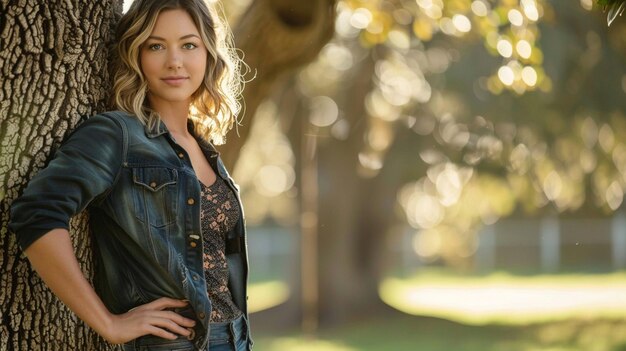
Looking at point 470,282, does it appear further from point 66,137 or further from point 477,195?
point 66,137

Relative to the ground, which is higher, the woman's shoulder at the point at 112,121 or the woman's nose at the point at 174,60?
the woman's nose at the point at 174,60

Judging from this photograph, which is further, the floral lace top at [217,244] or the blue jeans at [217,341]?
the floral lace top at [217,244]

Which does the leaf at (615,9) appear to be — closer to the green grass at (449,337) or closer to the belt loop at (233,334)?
the belt loop at (233,334)

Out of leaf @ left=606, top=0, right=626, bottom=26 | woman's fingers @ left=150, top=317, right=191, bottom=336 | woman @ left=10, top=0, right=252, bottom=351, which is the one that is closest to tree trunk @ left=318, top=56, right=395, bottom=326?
leaf @ left=606, top=0, right=626, bottom=26

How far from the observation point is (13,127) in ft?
10.7

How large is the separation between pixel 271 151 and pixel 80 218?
30642 millimetres

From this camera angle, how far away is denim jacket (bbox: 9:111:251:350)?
10.3 feet

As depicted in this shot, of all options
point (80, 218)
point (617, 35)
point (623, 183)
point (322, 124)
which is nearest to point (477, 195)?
point (623, 183)

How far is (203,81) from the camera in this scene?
3.69 meters

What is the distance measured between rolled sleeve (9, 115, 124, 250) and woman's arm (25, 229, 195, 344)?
0.04 meters

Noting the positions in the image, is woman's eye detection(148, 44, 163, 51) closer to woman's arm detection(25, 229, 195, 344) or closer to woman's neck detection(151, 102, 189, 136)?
woman's neck detection(151, 102, 189, 136)

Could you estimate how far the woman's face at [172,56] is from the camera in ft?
11.3

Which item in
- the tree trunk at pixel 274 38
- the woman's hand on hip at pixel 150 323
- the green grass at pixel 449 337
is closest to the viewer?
the woman's hand on hip at pixel 150 323

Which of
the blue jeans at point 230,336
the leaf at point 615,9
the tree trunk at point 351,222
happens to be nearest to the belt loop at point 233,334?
the blue jeans at point 230,336
